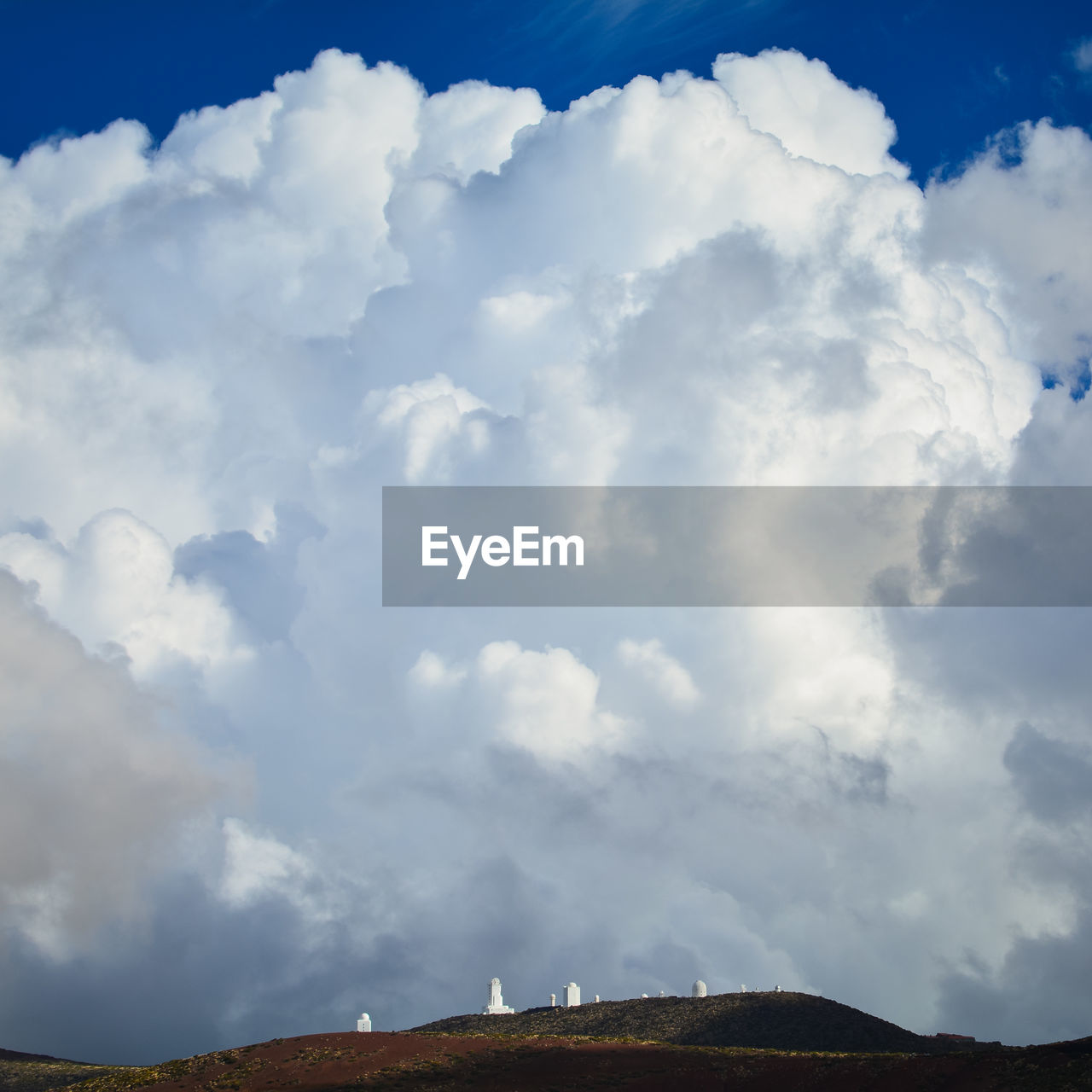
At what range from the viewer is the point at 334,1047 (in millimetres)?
83312

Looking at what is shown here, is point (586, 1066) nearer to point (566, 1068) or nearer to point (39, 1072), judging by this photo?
point (566, 1068)

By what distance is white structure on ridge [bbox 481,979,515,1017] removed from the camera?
129 meters

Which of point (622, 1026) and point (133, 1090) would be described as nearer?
point (133, 1090)

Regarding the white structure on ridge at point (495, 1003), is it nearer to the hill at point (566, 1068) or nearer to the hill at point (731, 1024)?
the hill at point (731, 1024)

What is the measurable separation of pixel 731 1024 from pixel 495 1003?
28.9 m

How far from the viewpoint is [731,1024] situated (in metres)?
114

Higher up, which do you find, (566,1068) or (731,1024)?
(731,1024)

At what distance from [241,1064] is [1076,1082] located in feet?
168

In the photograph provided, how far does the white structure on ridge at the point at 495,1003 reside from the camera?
12925 centimetres

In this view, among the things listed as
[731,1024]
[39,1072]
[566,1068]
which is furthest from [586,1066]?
[39,1072]

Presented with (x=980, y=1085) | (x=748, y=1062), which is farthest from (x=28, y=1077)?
(x=980, y=1085)

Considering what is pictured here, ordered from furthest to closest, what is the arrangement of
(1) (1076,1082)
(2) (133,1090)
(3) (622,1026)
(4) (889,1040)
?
(3) (622,1026)
(4) (889,1040)
(2) (133,1090)
(1) (1076,1082)

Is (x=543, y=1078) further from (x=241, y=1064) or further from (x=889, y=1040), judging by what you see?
(x=889, y=1040)

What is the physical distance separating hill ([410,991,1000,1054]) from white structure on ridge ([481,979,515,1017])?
5.89 ft
